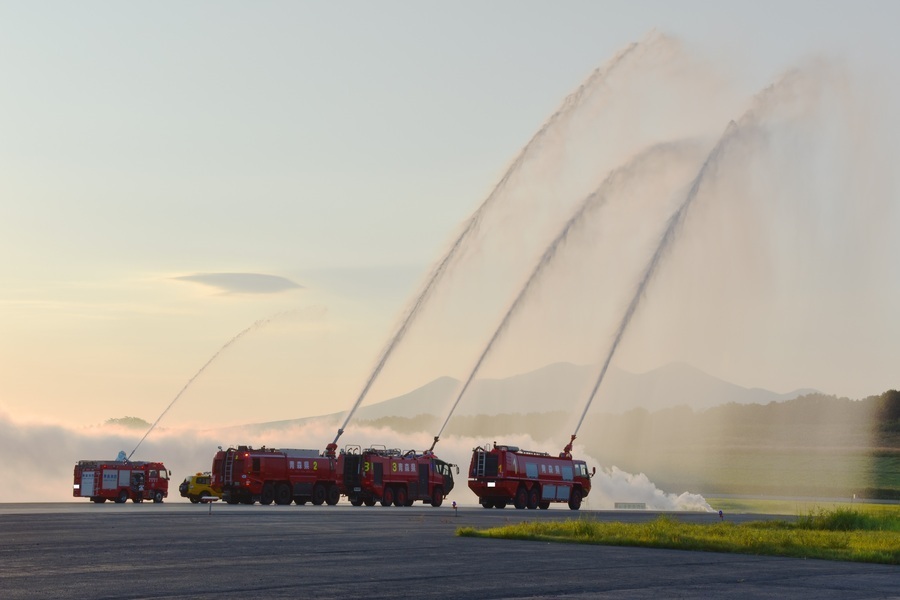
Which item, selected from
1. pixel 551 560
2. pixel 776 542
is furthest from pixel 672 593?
pixel 776 542

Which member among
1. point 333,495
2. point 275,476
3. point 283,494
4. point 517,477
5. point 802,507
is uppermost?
point 275,476

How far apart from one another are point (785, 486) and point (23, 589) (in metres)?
183

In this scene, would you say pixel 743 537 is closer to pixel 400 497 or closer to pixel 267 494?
pixel 400 497

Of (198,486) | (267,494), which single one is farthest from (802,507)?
(198,486)

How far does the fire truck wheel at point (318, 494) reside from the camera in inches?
2837

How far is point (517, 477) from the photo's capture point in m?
67.8

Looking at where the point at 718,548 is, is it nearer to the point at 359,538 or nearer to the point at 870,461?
the point at 359,538

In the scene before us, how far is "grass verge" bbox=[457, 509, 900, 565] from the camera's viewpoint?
3102 cm

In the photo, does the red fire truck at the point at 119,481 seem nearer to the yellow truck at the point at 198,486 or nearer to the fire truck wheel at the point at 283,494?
the yellow truck at the point at 198,486

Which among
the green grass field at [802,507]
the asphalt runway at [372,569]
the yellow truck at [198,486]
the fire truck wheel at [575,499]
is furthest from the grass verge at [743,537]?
the yellow truck at [198,486]

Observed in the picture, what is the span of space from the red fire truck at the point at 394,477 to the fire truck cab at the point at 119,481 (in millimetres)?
15733

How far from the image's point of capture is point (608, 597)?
786 inches

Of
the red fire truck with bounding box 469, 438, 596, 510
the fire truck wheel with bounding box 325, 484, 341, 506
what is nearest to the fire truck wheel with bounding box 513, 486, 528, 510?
the red fire truck with bounding box 469, 438, 596, 510

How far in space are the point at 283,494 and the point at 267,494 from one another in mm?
1021
